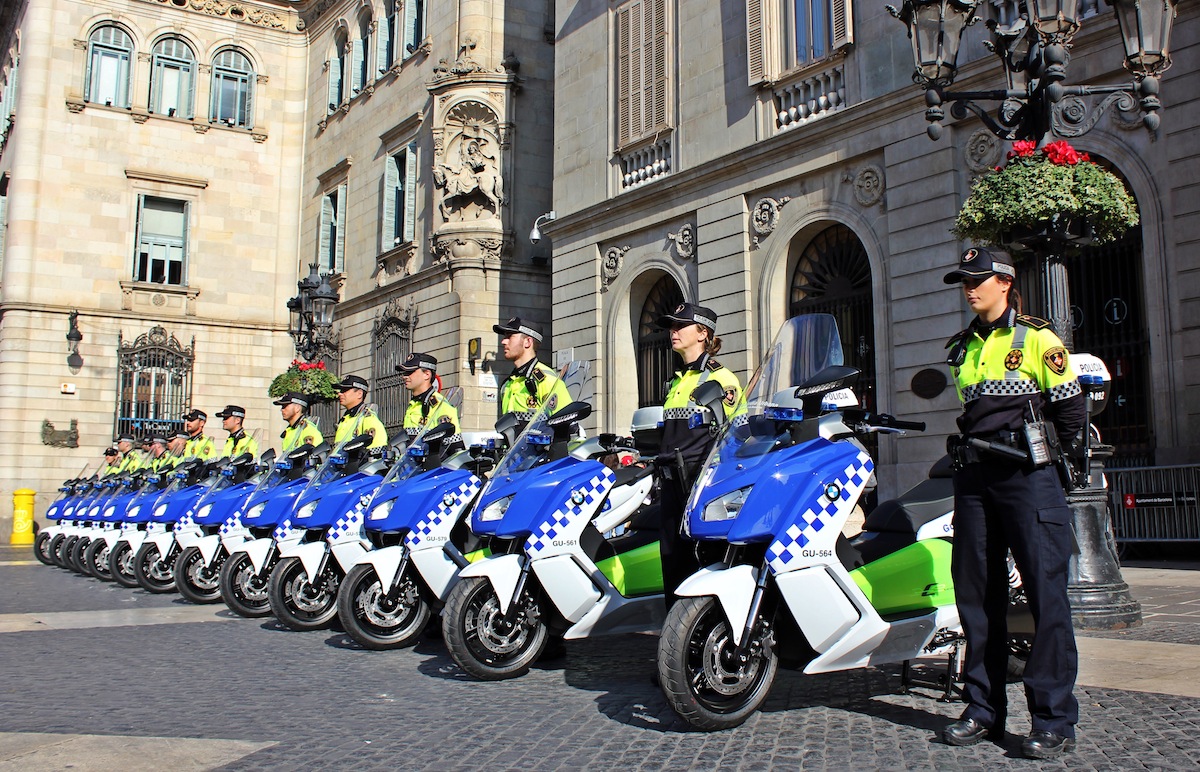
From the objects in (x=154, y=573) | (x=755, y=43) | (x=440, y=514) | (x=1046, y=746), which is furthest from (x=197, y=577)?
(x=755, y=43)

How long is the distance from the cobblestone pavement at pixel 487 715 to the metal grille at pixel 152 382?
2202cm

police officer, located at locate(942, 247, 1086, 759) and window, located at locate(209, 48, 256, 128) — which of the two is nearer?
police officer, located at locate(942, 247, 1086, 759)

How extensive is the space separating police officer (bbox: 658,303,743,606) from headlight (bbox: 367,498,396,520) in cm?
196

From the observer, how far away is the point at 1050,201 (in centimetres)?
689

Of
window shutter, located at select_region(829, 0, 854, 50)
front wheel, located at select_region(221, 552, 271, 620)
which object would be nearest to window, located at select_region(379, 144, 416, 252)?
window shutter, located at select_region(829, 0, 854, 50)

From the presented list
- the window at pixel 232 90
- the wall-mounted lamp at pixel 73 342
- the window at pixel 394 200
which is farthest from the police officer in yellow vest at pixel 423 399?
the window at pixel 232 90

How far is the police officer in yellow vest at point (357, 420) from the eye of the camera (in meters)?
8.34

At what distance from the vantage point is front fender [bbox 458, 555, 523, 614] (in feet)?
17.4

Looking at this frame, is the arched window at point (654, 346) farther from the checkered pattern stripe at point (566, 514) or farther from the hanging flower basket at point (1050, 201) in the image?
the checkered pattern stripe at point (566, 514)

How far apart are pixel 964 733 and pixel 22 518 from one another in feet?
73.3

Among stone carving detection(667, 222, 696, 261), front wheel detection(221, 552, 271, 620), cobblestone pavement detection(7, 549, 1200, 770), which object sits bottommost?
cobblestone pavement detection(7, 549, 1200, 770)

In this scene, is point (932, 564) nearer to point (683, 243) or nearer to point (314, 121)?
point (683, 243)

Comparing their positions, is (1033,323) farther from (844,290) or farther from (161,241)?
(161,241)

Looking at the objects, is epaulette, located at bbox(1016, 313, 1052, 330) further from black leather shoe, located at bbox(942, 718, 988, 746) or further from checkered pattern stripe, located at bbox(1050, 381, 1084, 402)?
black leather shoe, located at bbox(942, 718, 988, 746)
